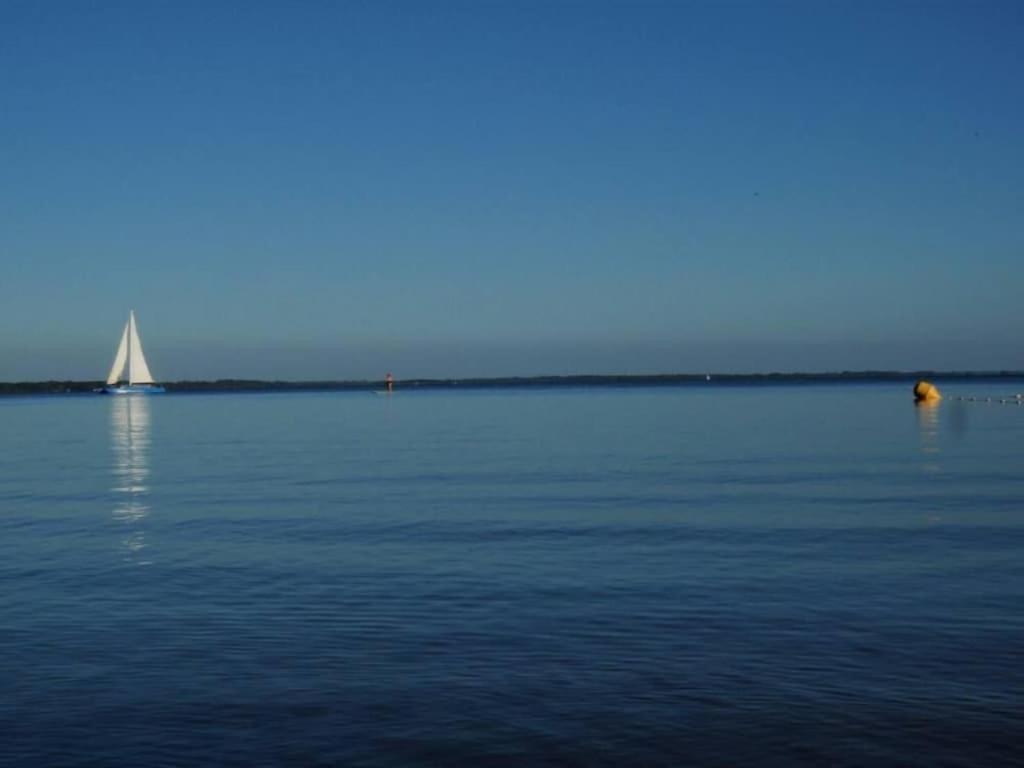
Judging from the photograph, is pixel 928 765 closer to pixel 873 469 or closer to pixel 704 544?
pixel 704 544

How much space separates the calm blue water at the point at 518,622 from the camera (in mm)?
12195

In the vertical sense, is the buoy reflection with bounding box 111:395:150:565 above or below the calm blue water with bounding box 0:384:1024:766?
above

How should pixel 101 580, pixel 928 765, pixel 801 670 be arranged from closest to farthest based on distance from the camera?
pixel 928 765 → pixel 801 670 → pixel 101 580

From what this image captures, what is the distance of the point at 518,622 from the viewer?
1738cm

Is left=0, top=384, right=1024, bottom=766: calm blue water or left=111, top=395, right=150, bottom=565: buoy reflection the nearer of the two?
left=0, top=384, right=1024, bottom=766: calm blue water

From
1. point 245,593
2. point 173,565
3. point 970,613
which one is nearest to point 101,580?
point 173,565

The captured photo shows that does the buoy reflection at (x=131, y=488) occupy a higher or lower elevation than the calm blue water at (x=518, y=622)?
higher

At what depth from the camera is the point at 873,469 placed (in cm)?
4309

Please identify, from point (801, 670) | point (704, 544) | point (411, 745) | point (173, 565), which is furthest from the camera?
point (704, 544)

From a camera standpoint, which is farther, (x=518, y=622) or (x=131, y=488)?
(x=131, y=488)

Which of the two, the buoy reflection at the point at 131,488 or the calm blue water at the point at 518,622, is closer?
the calm blue water at the point at 518,622

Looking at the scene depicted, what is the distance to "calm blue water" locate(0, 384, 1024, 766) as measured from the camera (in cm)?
1220

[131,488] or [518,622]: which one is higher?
[131,488]

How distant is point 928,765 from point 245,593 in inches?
477
